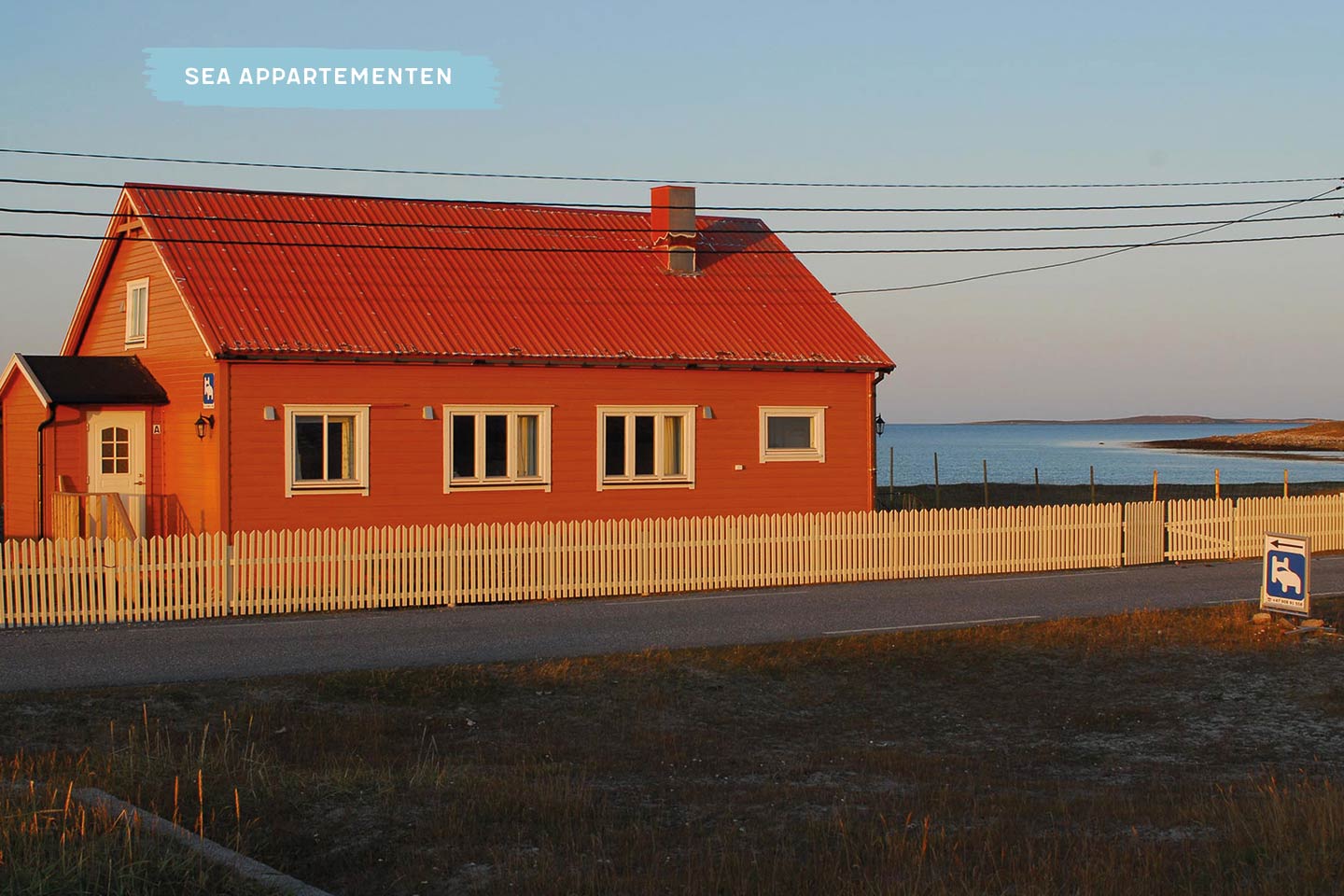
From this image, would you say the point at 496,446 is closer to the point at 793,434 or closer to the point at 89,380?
the point at 793,434

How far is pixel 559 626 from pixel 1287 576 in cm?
910

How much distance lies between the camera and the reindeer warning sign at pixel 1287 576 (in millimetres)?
16938

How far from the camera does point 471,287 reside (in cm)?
2455

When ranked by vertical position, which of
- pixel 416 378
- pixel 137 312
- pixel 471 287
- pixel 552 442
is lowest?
pixel 552 442

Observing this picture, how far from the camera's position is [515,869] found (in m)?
7.40

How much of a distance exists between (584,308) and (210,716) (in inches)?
541

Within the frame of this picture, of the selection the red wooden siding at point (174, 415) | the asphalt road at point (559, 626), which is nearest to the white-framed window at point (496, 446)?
the asphalt road at point (559, 626)

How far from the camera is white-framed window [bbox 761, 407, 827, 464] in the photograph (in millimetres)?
25016

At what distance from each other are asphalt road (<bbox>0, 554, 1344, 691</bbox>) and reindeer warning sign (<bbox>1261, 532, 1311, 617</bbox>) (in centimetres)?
197

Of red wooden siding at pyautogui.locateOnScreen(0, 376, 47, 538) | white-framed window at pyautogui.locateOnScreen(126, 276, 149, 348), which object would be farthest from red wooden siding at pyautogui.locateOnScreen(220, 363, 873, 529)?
red wooden siding at pyautogui.locateOnScreen(0, 376, 47, 538)

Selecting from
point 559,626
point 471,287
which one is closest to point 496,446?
point 471,287

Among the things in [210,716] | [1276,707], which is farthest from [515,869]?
[1276,707]

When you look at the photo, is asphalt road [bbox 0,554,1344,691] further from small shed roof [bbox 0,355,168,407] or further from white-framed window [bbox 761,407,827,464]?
small shed roof [bbox 0,355,168,407]

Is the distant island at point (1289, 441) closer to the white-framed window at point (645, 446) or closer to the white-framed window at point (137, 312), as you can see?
the white-framed window at point (645, 446)
